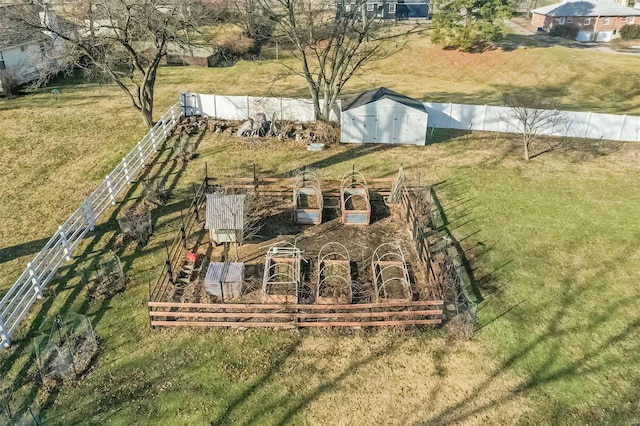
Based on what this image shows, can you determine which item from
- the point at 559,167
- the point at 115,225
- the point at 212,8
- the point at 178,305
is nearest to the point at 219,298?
the point at 178,305

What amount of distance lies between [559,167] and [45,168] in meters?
24.4

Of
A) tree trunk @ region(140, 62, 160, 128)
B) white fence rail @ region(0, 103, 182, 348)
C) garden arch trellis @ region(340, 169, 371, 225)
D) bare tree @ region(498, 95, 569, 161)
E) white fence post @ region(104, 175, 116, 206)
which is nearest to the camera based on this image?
white fence rail @ region(0, 103, 182, 348)

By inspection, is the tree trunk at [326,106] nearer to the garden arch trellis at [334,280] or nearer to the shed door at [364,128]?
the shed door at [364,128]

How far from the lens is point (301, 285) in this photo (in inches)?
530

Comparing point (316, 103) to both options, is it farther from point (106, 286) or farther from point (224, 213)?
point (106, 286)

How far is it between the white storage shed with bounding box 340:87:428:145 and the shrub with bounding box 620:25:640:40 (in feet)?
136

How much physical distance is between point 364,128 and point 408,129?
228 centimetres

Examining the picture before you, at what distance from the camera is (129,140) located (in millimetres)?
24578

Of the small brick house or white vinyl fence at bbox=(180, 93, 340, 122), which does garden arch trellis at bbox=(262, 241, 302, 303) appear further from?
the small brick house

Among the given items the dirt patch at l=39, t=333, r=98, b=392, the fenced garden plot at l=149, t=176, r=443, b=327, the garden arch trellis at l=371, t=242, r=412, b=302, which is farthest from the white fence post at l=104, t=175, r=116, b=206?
the garden arch trellis at l=371, t=242, r=412, b=302

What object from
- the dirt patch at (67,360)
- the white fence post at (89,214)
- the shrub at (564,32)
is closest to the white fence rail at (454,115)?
the white fence post at (89,214)

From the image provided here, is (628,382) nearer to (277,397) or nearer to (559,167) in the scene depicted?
(277,397)

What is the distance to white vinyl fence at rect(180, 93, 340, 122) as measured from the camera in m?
26.5

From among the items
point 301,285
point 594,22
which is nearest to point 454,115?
point 301,285
